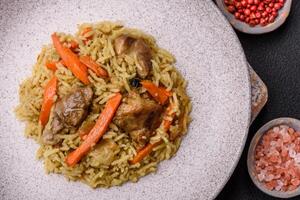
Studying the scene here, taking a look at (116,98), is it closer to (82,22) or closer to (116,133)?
(116,133)

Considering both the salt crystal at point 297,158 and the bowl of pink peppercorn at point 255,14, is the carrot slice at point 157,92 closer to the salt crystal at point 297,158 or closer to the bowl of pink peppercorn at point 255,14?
the bowl of pink peppercorn at point 255,14

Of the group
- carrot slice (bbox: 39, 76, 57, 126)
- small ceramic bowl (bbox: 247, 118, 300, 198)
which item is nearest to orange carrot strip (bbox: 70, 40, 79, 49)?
carrot slice (bbox: 39, 76, 57, 126)

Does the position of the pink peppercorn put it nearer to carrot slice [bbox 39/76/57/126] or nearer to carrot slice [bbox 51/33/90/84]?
carrot slice [bbox 51/33/90/84]

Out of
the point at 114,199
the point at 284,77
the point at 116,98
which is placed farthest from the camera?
the point at 284,77

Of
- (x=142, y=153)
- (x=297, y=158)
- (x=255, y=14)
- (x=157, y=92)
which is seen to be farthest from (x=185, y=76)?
(x=297, y=158)

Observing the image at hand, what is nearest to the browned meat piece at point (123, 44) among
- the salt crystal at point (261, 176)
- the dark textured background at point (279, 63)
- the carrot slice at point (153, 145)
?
the carrot slice at point (153, 145)

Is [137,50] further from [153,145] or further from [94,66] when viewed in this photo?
[153,145]

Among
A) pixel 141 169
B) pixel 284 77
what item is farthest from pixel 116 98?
pixel 284 77
